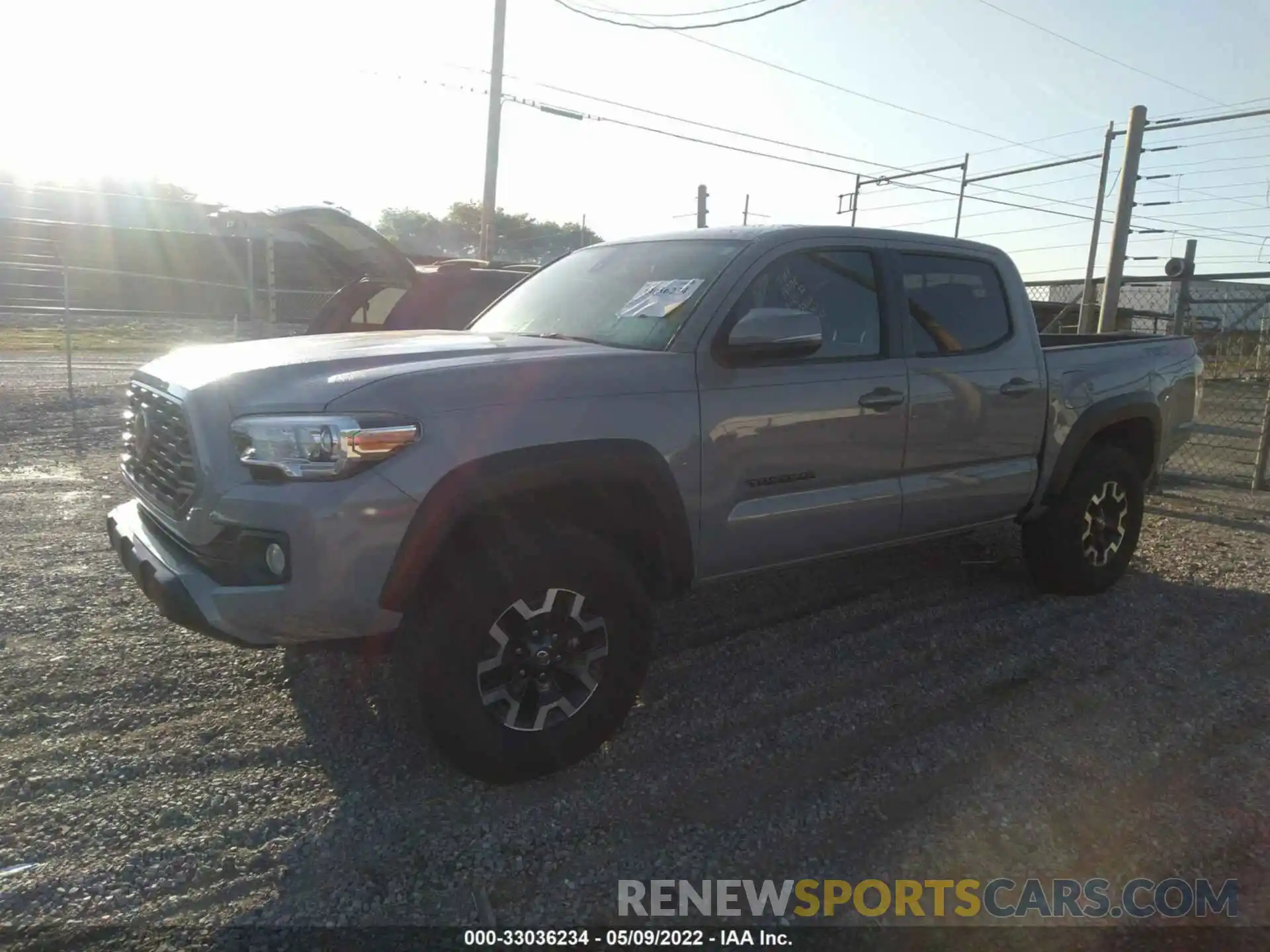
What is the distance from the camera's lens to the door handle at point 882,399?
3895 millimetres

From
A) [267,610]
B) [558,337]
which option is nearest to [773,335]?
[558,337]

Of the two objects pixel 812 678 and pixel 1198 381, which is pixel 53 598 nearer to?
pixel 812 678

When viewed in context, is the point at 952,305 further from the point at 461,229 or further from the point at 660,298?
the point at 461,229

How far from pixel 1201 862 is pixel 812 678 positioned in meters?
1.59

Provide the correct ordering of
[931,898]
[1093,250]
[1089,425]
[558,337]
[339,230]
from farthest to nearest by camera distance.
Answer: [1093,250] → [339,230] → [1089,425] → [558,337] → [931,898]

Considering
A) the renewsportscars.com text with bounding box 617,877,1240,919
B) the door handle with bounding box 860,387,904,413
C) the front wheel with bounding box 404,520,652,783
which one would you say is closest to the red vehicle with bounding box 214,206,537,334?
the door handle with bounding box 860,387,904,413

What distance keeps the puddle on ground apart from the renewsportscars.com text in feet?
20.8

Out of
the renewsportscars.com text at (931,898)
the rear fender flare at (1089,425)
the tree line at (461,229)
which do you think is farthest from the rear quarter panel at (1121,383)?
the tree line at (461,229)

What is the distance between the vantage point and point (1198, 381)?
19.1 feet

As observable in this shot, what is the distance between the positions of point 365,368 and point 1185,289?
7876mm

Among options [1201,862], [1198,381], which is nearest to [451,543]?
[1201,862]

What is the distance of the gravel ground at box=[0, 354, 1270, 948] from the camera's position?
8.59 ft

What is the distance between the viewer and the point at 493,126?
60.0 ft

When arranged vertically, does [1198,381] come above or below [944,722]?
above
